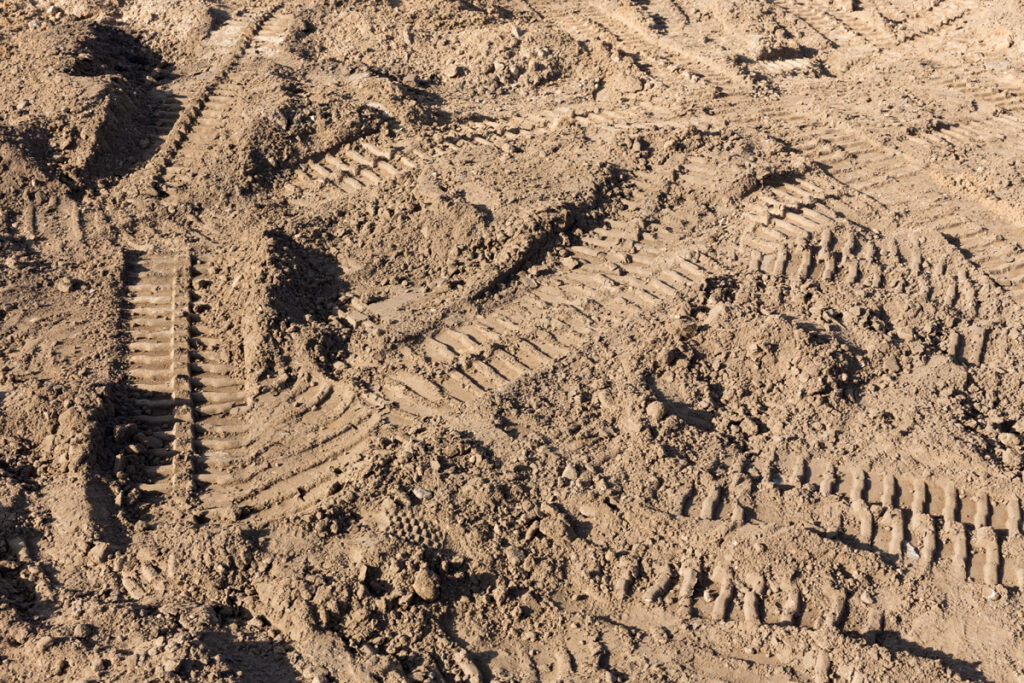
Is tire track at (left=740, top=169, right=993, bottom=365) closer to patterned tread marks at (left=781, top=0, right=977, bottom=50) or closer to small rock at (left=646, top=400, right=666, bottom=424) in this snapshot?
small rock at (left=646, top=400, right=666, bottom=424)

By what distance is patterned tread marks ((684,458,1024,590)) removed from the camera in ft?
15.4

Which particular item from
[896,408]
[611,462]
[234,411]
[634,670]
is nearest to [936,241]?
[896,408]

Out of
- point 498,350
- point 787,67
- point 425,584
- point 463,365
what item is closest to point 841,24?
point 787,67

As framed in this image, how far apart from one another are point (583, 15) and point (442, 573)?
662 centimetres

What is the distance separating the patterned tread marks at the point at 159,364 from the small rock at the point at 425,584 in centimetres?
155

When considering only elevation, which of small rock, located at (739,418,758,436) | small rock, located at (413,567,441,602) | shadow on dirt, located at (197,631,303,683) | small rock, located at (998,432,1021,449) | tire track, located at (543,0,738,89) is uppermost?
tire track, located at (543,0,738,89)

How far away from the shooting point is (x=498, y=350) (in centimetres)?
564

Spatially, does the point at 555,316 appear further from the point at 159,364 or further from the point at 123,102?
the point at 123,102

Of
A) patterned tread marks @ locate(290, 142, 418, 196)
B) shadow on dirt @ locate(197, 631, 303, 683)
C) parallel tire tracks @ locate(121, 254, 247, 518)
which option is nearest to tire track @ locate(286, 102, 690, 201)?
patterned tread marks @ locate(290, 142, 418, 196)

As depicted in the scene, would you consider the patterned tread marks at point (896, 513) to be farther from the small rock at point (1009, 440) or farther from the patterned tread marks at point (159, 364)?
the patterned tread marks at point (159, 364)

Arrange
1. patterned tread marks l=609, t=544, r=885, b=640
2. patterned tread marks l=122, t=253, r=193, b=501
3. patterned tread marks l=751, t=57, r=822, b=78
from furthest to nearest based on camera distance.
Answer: patterned tread marks l=751, t=57, r=822, b=78 → patterned tread marks l=122, t=253, r=193, b=501 → patterned tread marks l=609, t=544, r=885, b=640

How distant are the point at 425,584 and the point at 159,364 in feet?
7.96

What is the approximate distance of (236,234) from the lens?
259 inches

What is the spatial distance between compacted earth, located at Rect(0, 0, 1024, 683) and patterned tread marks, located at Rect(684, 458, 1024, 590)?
0.02 m
